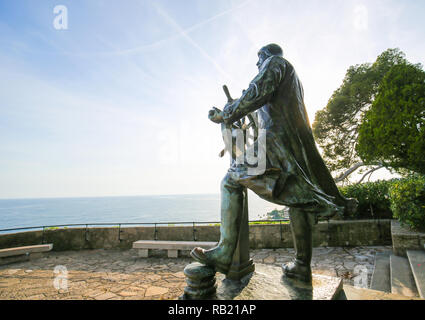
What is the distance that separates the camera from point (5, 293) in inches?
172

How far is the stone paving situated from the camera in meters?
4.28

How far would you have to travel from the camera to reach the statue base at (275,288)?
1.72 meters

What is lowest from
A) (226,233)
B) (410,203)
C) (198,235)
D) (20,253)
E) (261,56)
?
(20,253)

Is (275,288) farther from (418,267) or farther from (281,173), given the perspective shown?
(418,267)

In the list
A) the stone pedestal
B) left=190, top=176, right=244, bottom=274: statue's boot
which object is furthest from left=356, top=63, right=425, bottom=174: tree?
the stone pedestal

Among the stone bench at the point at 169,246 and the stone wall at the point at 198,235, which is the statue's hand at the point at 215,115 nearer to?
the stone bench at the point at 169,246

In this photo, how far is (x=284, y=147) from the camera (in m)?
1.92

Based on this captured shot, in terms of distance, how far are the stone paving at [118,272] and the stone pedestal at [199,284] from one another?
2.67m

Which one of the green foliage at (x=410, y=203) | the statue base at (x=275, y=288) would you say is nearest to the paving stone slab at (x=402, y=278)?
the green foliage at (x=410, y=203)

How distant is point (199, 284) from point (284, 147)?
129 cm

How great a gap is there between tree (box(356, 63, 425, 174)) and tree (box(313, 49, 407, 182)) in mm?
3003

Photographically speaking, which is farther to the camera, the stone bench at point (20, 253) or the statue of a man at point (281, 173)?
the stone bench at point (20, 253)

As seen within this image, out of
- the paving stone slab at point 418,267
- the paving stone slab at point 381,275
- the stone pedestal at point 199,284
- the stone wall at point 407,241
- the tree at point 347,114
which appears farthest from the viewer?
the tree at point 347,114

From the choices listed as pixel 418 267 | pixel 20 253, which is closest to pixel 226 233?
pixel 418 267
